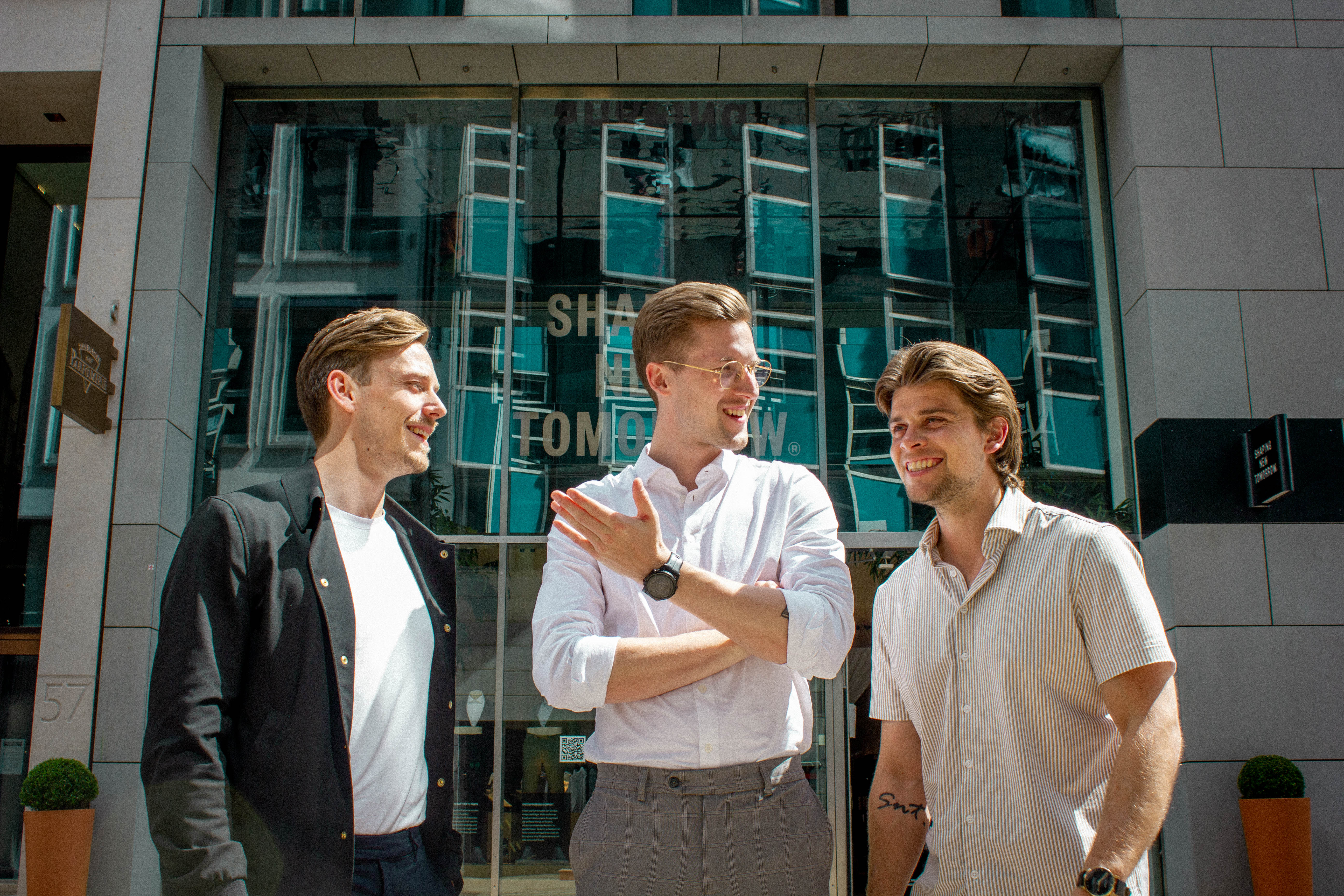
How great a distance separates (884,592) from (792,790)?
882mm

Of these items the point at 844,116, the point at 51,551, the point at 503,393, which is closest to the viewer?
the point at 51,551

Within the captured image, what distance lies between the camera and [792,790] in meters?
2.26

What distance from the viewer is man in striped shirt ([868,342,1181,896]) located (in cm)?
226

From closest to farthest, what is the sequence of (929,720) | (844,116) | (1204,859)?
1. (929,720)
2. (1204,859)
3. (844,116)

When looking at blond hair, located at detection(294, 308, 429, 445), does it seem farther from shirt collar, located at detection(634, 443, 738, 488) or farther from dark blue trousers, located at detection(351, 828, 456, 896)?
dark blue trousers, located at detection(351, 828, 456, 896)

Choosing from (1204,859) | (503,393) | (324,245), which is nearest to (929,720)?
(1204,859)

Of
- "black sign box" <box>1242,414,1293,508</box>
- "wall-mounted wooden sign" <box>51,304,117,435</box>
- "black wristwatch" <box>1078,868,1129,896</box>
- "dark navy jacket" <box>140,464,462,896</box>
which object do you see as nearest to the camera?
"dark navy jacket" <box>140,464,462,896</box>

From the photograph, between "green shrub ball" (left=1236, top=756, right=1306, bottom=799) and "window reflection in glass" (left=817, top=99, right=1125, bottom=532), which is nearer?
A: "green shrub ball" (left=1236, top=756, right=1306, bottom=799)

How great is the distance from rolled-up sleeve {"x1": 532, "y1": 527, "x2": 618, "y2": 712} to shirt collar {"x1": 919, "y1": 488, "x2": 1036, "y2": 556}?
93 cm

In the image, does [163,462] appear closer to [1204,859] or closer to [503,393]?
[503,393]

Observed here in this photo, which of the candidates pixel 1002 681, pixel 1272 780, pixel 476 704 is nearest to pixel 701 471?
pixel 1002 681

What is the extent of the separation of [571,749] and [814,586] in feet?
14.5

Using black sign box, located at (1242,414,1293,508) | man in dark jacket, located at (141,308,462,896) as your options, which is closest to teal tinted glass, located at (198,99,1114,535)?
black sign box, located at (1242,414,1293,508)

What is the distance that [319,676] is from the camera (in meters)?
2.21
